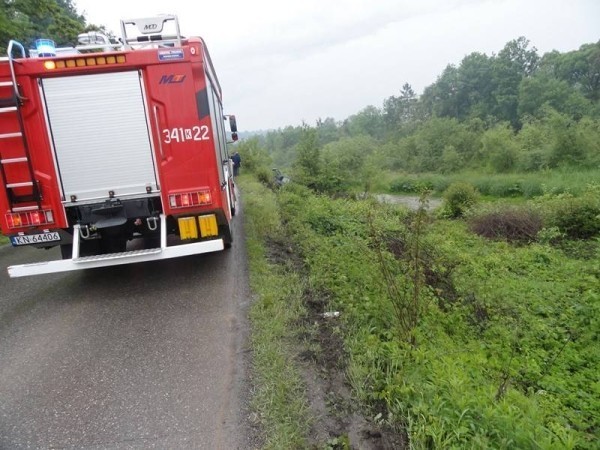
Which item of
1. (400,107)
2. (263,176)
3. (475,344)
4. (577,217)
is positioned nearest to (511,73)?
(400,107)

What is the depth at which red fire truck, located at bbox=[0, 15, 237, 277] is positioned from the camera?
458 cm

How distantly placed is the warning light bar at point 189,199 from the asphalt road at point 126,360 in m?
1.20

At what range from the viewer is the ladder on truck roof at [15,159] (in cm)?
439

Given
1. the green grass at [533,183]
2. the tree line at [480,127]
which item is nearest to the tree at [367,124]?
the tree line at [480,127]

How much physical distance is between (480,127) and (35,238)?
4752 cm

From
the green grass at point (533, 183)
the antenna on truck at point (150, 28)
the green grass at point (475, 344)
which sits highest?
the antenna on truck at point (150, 28)

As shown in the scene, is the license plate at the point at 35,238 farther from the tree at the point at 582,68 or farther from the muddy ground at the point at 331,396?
the tree at the point at 582,68

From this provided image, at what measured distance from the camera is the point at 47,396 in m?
3.21

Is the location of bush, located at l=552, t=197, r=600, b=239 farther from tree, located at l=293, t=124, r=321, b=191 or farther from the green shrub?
the green shrub

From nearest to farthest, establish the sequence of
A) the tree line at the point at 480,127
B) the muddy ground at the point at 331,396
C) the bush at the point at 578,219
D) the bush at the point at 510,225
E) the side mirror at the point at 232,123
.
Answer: the muddy ground at the point at 331,396
the side mirror at the point at 232,123
the bush at the point at 578,219
the bush at the point at 510,225
the tree line at the point at 480,127

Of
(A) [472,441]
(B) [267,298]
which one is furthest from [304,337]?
→ (A) [472,441]

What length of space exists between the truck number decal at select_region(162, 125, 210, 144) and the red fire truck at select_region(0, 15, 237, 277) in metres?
0.01

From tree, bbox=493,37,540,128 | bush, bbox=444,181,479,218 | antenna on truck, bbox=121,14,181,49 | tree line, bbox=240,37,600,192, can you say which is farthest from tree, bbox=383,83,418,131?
antenna on truck, bbox=121,14,181,49

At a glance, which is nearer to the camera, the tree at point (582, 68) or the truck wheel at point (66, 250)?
the truck wheel at point (66, 250)
